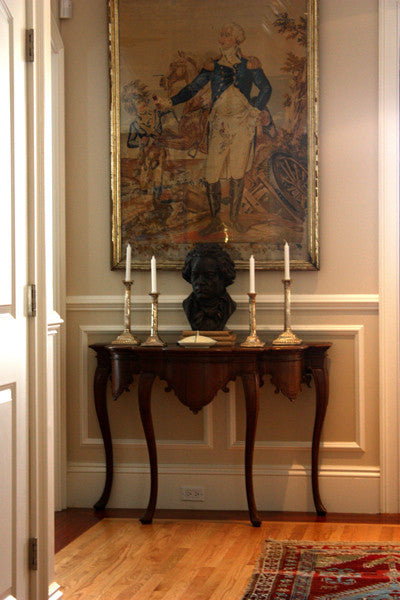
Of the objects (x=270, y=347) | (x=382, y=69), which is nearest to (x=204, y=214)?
(x=270, y=347)

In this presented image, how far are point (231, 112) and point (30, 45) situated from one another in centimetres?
191

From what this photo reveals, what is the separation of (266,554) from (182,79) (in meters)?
2.45

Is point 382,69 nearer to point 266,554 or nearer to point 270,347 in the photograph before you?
point 270,347

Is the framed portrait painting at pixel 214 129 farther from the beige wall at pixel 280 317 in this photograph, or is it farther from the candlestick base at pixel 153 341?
the candlestick base at pixel 153 341

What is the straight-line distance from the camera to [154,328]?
4.21 m

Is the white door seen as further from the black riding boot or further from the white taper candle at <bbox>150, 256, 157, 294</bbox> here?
the black riding boot

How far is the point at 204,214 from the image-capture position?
4449 mm

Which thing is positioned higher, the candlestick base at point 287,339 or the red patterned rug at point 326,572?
the candlestick base at point 287,339

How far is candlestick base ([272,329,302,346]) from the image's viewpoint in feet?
13.5

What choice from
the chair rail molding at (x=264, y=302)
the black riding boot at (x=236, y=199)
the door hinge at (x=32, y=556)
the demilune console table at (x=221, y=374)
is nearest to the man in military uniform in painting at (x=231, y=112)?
the black riding boot at (x=236, y=199)

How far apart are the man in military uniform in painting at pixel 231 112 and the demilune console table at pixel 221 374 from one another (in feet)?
2.53

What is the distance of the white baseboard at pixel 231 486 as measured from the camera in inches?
170

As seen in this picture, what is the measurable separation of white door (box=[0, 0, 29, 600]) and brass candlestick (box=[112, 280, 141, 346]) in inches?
63.9

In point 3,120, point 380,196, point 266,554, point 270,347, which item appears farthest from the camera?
point 380,196
